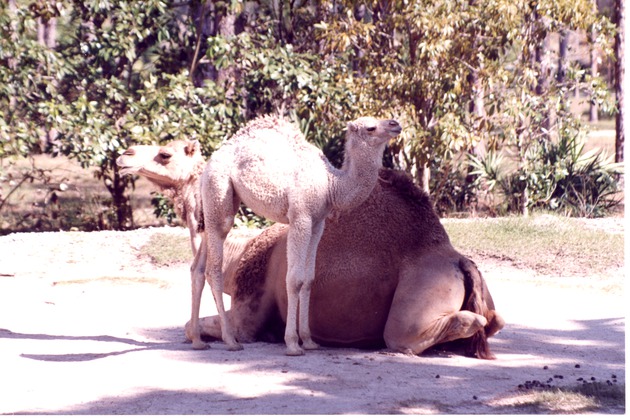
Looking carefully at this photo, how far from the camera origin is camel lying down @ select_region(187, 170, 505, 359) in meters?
7.30

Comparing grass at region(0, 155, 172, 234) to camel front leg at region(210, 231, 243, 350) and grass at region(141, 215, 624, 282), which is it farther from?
camel front leg at region(210, 231, 243, 350)

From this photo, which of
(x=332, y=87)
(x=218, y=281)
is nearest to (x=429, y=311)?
(x=218, y=281)

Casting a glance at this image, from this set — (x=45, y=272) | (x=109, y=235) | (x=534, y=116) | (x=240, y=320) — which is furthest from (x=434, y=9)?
(x=240, y=320)

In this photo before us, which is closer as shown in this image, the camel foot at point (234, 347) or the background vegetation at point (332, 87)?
the camel foot at point (234, 347)

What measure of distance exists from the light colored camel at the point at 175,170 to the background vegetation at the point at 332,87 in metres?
5.96

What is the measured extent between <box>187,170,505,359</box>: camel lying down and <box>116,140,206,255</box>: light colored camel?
1.97ft

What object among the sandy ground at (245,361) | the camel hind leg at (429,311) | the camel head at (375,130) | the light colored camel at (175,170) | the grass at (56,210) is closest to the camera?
the sandy ground at (245,361)

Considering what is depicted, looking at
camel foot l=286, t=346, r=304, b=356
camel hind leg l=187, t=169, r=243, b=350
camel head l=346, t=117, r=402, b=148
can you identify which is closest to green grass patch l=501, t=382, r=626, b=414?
camel foot l=286, t=346, r=304, b=356

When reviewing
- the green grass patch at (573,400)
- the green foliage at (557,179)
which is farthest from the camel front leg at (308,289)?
the green foliage at (557,179)

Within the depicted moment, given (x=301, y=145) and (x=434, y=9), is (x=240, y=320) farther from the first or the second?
(x=434, y=9)

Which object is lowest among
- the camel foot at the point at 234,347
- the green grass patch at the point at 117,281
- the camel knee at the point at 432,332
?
the green grass patch at the point at 117,281

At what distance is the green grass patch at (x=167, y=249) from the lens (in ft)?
39.9

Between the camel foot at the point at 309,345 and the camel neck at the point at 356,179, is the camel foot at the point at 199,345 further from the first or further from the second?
the camel neck at the point at 356,179

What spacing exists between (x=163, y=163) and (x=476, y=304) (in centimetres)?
260
